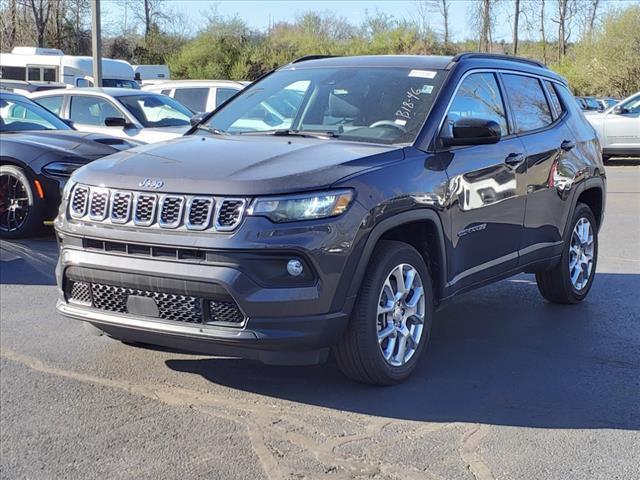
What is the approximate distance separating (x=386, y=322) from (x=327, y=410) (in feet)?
1.90

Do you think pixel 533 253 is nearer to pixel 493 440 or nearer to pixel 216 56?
pixel 493 440

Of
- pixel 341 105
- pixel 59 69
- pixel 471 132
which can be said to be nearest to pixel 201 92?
pixel 341 105

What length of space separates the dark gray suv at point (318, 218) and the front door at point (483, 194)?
0.04 feet

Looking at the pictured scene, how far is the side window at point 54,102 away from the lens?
13.4 m

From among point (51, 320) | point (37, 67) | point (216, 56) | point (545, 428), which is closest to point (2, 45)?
point (216, 56)

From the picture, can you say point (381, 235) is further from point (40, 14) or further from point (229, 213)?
point (40, 14)

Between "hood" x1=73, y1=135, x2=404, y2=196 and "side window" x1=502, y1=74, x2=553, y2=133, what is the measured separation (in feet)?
5.33

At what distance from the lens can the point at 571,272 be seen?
6.66 metres

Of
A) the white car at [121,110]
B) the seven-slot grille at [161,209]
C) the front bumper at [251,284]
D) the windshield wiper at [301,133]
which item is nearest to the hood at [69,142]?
the white car at [121,110]

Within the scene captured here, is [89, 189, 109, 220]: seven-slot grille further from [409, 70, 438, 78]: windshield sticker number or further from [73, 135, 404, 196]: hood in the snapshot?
[409, 70, 438, 78]: windshield sticker number

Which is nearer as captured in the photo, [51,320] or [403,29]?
[51,320]

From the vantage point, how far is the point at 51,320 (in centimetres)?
609

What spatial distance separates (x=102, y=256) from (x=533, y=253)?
3048 millimetres

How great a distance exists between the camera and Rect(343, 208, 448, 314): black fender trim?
4.27m
